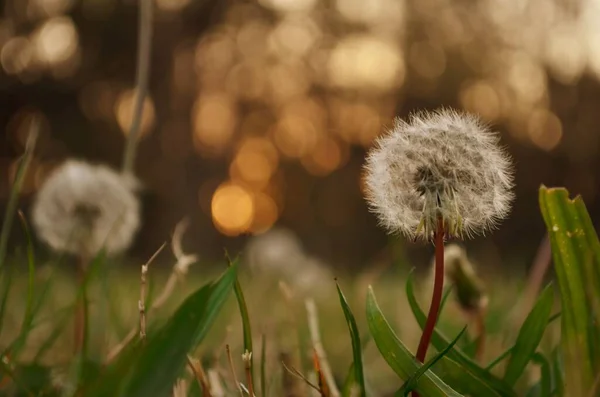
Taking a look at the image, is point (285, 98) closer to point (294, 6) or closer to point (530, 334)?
point (294, 6)

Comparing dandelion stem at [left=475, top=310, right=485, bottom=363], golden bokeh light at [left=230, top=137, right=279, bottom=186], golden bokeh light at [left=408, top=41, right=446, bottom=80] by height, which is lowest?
golden bokeh light at [left=230, top=137, right=279, bottom=186]

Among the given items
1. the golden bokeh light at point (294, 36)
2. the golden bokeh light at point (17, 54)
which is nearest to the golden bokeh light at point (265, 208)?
the golden bokeh light at point (294, 36)

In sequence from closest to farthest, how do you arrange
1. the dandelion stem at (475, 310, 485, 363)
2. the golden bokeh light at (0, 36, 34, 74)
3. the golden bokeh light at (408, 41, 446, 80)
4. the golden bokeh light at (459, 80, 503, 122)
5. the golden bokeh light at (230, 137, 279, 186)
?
the dandelion stem at (475, 310, 485, 363), the golden bokeh light at (0, 36, 34, 74), the golden bokeh light at (459, 80, 503, 122), the golden bokeh light at (230, 137, 279, 186), the golden bokeh light at (408, 41, 446, 80)

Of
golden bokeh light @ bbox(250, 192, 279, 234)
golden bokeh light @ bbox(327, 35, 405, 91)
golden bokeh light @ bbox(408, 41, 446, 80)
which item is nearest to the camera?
golden bokeh light @ bbox(250, 192, 279, 234)

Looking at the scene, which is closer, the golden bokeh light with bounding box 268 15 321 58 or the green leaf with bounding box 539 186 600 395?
the green leaf with bounding box 539 186 600 395

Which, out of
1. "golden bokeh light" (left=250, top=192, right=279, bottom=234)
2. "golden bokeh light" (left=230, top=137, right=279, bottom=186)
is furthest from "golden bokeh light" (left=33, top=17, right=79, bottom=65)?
"golden bokeh light" (left=250, top=192, right=279, bottom=234)

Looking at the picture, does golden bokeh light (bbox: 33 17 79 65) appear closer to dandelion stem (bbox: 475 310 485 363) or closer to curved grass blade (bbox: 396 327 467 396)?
dandelion stem (bbox: 475 310 485 363)
